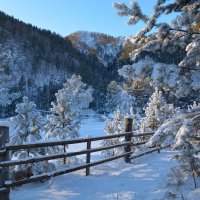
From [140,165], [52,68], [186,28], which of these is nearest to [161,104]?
[140,165]

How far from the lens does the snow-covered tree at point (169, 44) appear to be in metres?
6.06

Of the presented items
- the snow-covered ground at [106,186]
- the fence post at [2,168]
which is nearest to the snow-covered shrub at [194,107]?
the snow-covered ground at [106,186]

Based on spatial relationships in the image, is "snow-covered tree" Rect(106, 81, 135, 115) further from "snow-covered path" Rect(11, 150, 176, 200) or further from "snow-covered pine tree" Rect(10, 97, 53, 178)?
"snow-covered path" Rect(11, 150, 176, 200)

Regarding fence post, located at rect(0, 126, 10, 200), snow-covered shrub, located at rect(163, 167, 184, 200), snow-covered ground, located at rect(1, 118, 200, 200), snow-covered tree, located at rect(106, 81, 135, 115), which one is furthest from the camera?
snow-covered tree, located at rect(106, 81, 135, 115)

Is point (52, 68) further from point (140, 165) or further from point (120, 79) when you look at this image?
point (140, 165)

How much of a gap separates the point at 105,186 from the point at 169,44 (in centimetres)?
373

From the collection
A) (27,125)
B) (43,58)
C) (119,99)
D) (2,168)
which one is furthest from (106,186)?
(43,58)

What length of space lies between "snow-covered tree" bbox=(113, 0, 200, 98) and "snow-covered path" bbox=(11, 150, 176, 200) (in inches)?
98.3

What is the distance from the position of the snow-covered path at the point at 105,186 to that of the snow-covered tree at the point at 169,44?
2496 millimetres

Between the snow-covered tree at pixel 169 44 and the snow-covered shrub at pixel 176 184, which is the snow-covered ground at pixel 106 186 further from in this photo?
the snow-covered tree at pixel 169 44

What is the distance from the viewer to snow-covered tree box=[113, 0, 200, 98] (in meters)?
6.06

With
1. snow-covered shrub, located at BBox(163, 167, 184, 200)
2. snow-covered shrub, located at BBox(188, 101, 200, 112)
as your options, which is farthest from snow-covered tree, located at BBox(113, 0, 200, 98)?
snow-covered shrub, located at BBox(163, 167, 184, 200)

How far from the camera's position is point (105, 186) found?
341 inches

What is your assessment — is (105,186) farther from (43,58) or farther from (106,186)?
(43,58)
